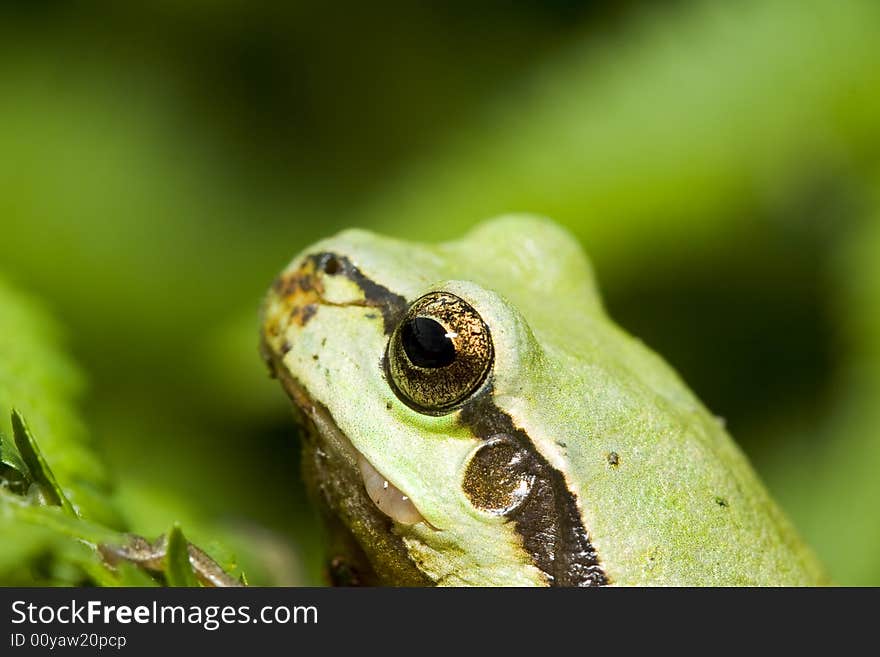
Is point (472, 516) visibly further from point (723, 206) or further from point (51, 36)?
point (51, 36)

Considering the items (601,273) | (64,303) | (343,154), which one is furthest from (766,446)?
(64,303)

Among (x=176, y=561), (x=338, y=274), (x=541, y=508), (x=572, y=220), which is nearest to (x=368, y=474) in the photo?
(x=541, y=508)

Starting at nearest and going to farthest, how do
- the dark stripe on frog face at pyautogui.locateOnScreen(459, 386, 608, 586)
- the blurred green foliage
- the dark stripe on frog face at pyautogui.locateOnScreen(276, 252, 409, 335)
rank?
the dark stripe on frog face at pyautogui.locateOnScreen(459, 386, 608, 586) < the dark stripe on frog face at pyautogui.locateOnScreen(276, 252, 409, 335) < the blurred green foliage

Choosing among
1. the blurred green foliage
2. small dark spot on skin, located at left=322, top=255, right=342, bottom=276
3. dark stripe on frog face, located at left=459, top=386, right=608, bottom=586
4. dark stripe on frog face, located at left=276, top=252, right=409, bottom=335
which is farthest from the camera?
the blurred green foliage

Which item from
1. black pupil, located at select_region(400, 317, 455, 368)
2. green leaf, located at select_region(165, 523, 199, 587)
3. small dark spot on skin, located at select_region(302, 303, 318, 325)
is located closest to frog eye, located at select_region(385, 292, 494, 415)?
black pupil, located at select_region(400, 317, 455, 368)

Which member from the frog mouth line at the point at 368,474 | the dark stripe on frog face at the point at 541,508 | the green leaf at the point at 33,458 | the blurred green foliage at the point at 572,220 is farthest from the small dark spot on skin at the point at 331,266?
the blurred green foliage at the point at 572,220

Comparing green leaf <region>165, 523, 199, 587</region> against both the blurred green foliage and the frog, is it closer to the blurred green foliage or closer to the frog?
the frog
